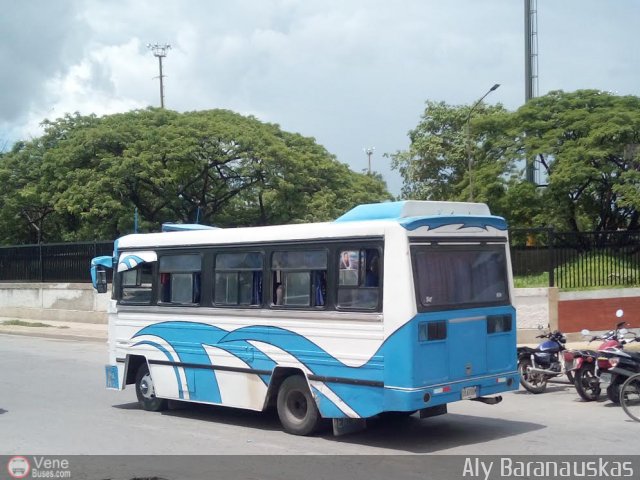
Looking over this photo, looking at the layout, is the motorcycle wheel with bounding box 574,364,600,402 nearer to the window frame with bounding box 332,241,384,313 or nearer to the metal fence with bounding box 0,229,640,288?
the window frame with bounding box 332,241,384,313

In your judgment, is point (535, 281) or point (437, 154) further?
point (437, 154)

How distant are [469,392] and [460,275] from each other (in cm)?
142

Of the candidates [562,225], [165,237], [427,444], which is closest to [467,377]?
[427,444]

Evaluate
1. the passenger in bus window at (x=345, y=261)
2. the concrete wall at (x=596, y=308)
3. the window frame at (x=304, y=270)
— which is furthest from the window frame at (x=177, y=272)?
the concrete wall at (x=596, y=308)

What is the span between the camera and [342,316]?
Answer: 9.93 m

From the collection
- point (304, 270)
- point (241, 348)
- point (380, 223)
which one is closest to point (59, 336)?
point (241, 348)

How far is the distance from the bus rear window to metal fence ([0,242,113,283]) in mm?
18807

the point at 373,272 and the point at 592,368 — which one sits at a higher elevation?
the point at 373,272

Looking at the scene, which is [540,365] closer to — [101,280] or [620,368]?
[620,368]

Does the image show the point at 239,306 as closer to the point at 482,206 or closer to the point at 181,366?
the point at 181,366

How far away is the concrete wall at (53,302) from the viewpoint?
93.6 ft

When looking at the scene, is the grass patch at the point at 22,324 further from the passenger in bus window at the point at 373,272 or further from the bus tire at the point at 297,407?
the passenger in bus window at the point at 373,272

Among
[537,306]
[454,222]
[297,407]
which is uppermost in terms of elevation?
[454,222]

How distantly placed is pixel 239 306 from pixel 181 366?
1.55 metres
